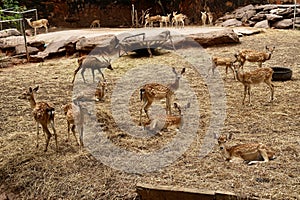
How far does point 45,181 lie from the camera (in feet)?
13.8

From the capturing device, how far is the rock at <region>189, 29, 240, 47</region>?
12094 mm

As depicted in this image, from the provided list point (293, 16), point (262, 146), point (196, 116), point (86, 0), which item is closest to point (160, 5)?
point (86, 0)

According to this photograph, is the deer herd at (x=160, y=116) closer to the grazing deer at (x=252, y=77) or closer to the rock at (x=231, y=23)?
the grazing deer at (x=252, y=77)

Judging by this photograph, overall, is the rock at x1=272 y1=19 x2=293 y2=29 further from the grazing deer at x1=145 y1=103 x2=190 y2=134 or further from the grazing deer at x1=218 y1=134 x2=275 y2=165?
the grazing deer at x1=218 y1=134 x2=275 y2=165

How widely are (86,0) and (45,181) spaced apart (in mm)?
14879

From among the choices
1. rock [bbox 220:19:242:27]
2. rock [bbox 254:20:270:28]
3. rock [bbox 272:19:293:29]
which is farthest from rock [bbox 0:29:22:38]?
rock [bbox 272:19:293:29]

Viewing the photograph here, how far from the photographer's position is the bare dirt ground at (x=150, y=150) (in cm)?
389

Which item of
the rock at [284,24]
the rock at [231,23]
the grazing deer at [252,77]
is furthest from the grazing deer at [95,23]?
the grazing deer at [252,77]

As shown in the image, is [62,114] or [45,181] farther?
[62,114]

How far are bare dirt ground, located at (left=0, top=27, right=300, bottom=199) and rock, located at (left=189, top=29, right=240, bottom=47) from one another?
14.7 feet

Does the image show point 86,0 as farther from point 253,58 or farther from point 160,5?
point 253,58

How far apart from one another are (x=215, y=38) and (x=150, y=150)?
792 cm

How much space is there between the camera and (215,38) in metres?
12.1

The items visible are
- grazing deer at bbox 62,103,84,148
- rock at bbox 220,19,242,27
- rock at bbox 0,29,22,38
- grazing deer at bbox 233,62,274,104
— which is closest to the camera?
grazing deer at bbox 62,103,84,148
